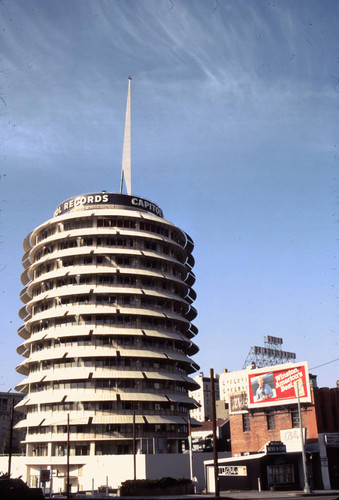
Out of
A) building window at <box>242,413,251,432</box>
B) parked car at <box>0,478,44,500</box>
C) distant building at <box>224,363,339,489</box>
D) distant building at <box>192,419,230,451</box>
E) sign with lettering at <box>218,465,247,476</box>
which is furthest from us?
distant building at <box>192,419,230,451</box>

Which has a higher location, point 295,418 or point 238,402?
point 238,402

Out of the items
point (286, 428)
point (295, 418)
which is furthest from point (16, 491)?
point (295, 418)

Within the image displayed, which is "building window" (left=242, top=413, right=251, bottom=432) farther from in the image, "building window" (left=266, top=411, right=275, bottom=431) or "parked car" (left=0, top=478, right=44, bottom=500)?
"parked car" (left=0, top=478, right=44, bottom=500)

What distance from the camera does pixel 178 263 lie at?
82938 millimetres

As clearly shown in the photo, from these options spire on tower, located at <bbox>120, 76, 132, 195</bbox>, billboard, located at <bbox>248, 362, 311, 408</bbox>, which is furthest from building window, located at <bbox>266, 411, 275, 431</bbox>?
spire on tower, located at <bbox>120, 76, 132, 195</bbox>

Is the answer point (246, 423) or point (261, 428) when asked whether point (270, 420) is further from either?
point (246, 423)

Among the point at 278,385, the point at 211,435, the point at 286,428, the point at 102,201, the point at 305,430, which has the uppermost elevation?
the point at 102,201

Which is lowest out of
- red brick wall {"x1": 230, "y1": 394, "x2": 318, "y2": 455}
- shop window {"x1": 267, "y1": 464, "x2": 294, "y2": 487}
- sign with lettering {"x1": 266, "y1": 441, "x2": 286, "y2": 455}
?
shop window {"x1": 267, "y1": 464, "x2": 294, "y2": 487}

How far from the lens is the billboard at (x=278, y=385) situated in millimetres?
62719

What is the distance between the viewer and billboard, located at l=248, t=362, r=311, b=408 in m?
62.7

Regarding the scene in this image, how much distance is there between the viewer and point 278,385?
216ft

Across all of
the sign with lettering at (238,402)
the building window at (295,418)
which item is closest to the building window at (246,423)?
the sign with lettering at (238,402)

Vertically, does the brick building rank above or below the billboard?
below

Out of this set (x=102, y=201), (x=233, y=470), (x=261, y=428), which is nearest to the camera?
(x=233, y=470)
